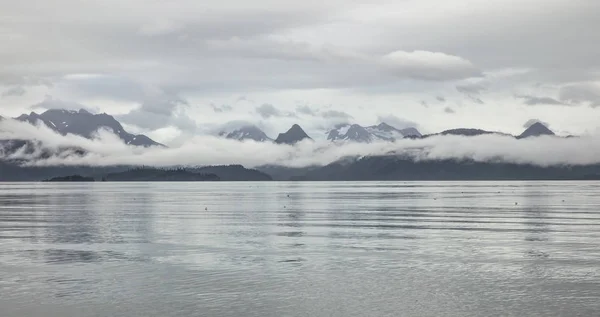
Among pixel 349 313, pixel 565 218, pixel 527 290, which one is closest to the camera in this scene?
pixel 349 313

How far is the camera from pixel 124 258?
2137 inches

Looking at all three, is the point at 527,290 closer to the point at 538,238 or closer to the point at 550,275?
the point at 550,275

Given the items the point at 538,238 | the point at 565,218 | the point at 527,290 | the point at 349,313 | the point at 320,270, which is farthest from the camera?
the point at 565,218

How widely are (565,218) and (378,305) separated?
70117 millimetres

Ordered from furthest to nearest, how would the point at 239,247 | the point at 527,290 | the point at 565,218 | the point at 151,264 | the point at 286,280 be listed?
1. the point at 565,218
2. the point at 239,247
3. the point at 151,264
4. the point at 286,280
5. the point at 527,290

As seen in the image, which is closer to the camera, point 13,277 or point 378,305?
point 378,305

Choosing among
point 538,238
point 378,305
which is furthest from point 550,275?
point 538,238

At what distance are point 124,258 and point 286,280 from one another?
17.6 m

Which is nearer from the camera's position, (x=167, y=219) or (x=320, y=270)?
(x=320, y=270)

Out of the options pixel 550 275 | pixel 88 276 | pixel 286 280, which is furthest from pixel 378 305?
pixel 88 276

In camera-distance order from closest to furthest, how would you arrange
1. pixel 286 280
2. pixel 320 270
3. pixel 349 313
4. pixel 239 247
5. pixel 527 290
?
pixel 349 313
pixel 527 290
pixel 286 280
pixel 320 270
pixel 239 247

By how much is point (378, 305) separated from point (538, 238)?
38.1 metres

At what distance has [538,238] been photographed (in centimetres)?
6800

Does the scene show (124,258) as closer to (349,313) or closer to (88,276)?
(88,276)
